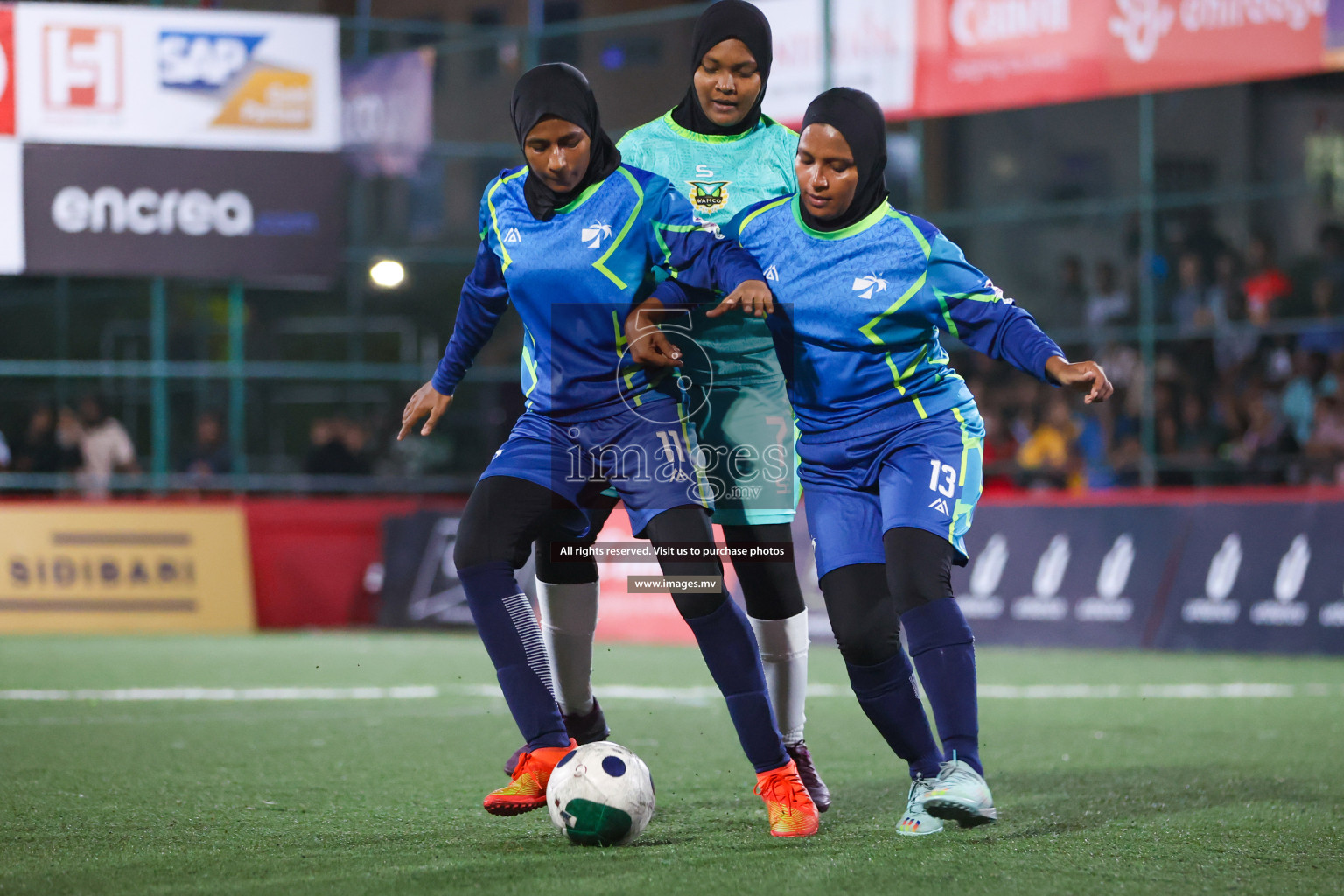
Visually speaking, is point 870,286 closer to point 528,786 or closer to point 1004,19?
point 528,786

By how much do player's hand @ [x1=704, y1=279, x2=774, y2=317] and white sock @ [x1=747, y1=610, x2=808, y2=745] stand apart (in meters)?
1.26

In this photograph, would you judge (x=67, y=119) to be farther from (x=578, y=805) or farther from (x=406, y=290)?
(x=578, y=805)

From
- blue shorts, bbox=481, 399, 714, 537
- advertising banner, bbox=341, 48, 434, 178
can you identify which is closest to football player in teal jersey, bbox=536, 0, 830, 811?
blue shorts, bbox=481, 399, 714, 537

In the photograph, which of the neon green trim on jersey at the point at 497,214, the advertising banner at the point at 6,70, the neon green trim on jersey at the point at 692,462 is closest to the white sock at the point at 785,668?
the neon green trim on jersey at the point at 692,462

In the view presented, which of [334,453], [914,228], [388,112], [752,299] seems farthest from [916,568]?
[388,112]

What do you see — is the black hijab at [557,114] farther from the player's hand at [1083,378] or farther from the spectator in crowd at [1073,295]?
the spectator in crowd at [1073,295]

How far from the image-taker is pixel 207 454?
16.7m

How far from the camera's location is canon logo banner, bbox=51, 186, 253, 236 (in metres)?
15.7

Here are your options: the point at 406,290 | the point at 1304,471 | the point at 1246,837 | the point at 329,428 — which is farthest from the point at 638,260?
the point at 406,290

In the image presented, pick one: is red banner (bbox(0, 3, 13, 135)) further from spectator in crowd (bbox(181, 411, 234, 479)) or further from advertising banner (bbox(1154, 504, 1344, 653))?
advertising banner (bbox(1154, 504, 1344, 653))

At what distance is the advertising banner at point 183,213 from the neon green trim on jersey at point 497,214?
1192 centimetres

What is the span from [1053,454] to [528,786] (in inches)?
430

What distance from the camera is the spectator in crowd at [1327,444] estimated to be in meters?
13.4

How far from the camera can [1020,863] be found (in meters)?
4.08
